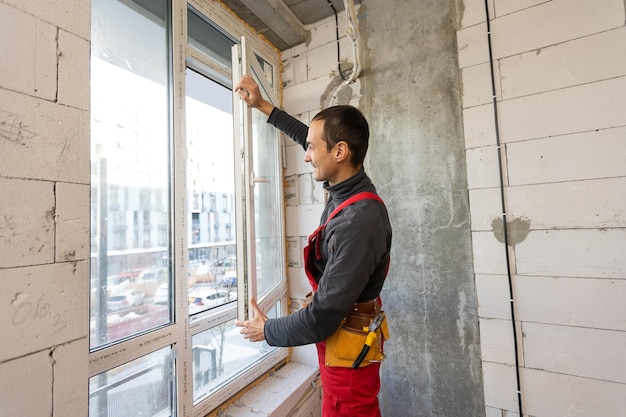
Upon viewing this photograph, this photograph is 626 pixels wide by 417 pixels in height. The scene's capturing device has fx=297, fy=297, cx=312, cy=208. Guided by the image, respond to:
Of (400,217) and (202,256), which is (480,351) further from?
(202,256)

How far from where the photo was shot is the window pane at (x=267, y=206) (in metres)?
1.82

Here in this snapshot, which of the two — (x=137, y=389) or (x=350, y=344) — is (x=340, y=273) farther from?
(x=137, y=389)

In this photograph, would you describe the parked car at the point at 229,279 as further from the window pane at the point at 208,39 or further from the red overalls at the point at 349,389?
the window pane at the point at 208,39

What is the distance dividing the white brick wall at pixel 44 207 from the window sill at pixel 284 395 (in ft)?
3.23

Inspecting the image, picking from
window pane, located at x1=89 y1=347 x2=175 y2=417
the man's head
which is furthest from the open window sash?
window pane, located at x1=89 y1=347 x2=175 y2=417

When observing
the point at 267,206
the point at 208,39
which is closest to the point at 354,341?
the point at 267,206

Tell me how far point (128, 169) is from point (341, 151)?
90 cm

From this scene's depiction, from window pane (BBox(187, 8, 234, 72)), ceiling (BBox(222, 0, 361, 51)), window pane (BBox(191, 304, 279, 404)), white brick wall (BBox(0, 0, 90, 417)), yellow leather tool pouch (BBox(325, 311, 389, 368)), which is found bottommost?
window pane (BBox(191, 304, 279, 404))

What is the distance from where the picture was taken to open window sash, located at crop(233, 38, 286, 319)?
3.90 feet

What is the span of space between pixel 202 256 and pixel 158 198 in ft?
1.39

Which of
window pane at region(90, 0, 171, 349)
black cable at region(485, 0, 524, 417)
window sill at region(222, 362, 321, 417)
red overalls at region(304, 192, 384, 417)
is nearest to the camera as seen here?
red overalls at region(304, 192, 384, 417)

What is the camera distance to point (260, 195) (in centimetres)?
186

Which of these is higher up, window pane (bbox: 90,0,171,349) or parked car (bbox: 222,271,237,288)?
window pane (bbox: 90,0,171,349)

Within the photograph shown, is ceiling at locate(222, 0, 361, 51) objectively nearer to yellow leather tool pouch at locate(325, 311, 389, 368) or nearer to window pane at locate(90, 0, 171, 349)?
window pane at locate(90, 0, 171, 349)
